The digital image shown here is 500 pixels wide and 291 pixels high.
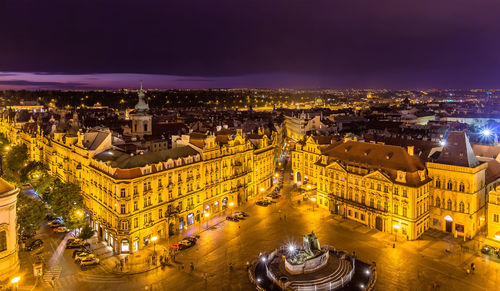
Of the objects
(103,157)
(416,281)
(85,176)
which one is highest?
(103,157)

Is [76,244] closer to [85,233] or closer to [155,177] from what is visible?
[85,233]

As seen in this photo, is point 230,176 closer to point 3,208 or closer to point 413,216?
point 413,216

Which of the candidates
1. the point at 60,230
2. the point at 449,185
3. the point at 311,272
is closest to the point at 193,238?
the point at 311,272

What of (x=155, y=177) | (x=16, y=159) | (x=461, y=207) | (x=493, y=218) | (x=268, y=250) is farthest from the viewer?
(x=16, y=159)

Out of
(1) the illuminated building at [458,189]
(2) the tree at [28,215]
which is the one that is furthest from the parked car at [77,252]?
(1) the illuminated building at [458,189]

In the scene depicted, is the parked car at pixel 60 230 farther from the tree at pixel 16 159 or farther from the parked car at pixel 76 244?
the tree at pixel 16 159

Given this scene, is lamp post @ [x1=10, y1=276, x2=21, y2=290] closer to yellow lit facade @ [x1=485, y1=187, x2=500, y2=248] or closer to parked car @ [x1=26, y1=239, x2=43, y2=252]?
parked car @ [x1=26, y1=239, x2=43, y2=252]

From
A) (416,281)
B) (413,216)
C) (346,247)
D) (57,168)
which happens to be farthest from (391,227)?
(57,168)
